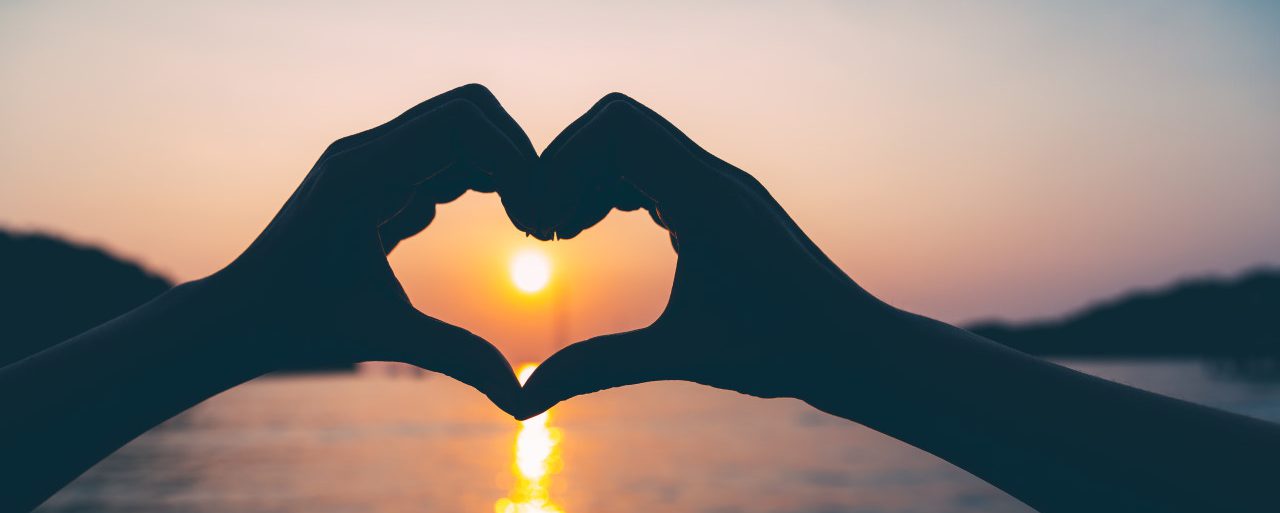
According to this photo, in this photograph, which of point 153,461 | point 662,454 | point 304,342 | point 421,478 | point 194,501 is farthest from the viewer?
point 662,454

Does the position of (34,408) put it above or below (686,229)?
below

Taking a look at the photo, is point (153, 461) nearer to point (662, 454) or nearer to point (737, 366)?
point (662, 454)

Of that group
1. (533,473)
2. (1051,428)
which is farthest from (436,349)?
(533,473)

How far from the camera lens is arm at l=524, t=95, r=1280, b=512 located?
3232 millimetres

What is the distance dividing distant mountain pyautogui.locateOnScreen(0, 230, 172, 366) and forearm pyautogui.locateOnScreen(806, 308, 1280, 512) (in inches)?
5669

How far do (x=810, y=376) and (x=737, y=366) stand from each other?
0.29 meters

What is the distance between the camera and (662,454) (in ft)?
265

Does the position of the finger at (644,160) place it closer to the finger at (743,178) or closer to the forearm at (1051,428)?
the finger at (743,178)

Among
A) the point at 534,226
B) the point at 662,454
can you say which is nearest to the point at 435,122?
the point at 534,226

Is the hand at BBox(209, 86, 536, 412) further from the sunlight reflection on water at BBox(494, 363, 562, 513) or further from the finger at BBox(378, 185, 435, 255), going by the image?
the sunlight reflection on water at BBox(494, 363, 562, 513)

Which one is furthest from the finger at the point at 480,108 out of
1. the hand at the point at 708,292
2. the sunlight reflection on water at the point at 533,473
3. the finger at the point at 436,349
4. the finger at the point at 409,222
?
the sunlight reflection on water at the point at 533,473

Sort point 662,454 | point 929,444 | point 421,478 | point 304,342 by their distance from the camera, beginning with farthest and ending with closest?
point 662,454 < point 421,478 < point 304,342 < point 929,444

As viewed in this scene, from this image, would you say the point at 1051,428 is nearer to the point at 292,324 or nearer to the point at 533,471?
the point at 292,324

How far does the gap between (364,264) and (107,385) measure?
108cm
